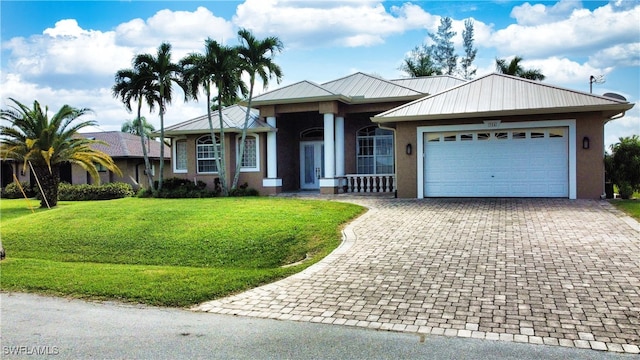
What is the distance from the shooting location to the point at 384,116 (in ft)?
53.9

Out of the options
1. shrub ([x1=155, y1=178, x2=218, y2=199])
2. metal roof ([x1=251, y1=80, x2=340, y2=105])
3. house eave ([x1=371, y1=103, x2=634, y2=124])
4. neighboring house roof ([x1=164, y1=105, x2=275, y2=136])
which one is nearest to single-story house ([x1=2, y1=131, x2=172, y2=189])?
neighboring house roof ([x1=164, y1=105, x2=275, y2=136])

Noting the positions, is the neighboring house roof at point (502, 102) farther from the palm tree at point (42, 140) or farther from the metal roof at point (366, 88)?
the palm tree at point (42, 140)

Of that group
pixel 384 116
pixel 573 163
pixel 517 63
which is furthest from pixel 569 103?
pixel 517 63

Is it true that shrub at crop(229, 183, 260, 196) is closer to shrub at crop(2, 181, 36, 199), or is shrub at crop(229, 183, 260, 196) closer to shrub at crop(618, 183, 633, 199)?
shrub at crop(618, 183, 633, 199)

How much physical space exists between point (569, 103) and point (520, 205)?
3568 millimetres

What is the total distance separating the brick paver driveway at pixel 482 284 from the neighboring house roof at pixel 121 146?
21281 mm

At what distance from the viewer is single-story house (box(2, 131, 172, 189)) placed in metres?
28.6

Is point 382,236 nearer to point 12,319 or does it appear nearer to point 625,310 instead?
point 625,310

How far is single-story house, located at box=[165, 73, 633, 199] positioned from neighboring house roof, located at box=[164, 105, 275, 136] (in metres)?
0.06

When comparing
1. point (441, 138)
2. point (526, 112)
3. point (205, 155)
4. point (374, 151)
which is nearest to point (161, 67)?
point (205, 155)

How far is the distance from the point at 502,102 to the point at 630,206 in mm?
4700

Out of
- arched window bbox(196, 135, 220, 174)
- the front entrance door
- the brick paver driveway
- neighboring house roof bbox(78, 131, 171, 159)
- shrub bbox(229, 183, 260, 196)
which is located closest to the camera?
the brick paver driveway

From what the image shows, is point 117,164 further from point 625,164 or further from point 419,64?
point 625,164

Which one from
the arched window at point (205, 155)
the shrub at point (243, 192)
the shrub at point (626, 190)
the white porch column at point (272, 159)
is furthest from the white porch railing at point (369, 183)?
the shrub at point (626, 190)
